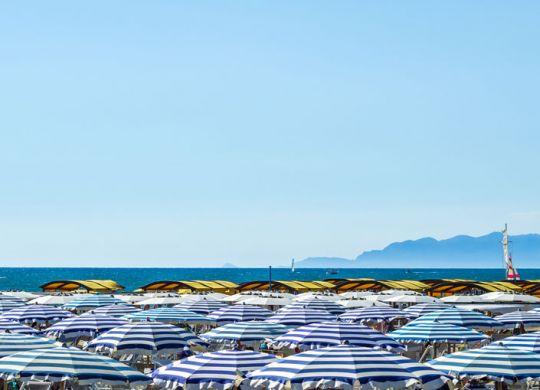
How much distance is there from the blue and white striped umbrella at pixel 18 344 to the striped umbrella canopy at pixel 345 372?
5031 mm

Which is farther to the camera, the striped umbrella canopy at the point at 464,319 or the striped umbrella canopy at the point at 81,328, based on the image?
the striped umbrella canopy at the point at 464,319

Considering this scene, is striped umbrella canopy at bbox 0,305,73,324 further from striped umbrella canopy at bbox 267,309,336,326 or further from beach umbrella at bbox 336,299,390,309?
beach umbrella at bbox 336,299,390,309

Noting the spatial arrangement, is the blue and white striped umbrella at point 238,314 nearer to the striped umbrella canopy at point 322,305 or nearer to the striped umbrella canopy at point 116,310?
the striped umbrella canopy at point 322,305

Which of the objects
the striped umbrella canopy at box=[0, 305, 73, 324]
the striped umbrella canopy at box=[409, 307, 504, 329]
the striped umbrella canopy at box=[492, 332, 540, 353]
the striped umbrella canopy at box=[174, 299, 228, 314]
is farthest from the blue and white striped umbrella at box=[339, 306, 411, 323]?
the striped umbrella canopy at box=[492, 332, 540, 353]

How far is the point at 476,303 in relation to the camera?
124ft

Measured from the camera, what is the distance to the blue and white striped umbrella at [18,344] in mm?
16328

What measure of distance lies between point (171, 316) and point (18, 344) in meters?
9.50

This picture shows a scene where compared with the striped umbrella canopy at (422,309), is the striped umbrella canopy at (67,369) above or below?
below

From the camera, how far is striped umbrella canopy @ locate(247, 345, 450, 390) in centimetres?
1281

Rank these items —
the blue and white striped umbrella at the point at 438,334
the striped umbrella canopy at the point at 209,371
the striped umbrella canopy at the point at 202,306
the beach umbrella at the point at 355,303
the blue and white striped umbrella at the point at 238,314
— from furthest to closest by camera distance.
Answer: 1. the beach umbrella at the point at 355,303
2. the striped umbrella canopy at the point at 202,306
3. the blue and white striped umbrella at the point at 238,314
4. the blue and white striped umbrella at the point at 438,334
5. the striped umbrella canopy at the point at 209,371

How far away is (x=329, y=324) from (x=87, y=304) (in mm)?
15816

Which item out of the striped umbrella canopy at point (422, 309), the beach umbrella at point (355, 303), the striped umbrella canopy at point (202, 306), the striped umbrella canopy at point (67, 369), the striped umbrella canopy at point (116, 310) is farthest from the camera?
the beach umbrella at point (355, 303)

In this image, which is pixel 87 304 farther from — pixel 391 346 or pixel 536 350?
pixel 536 350

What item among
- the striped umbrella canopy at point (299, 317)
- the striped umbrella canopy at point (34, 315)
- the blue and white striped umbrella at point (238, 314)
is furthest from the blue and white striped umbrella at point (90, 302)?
the striped umbrella canopy at point (299, 317)
